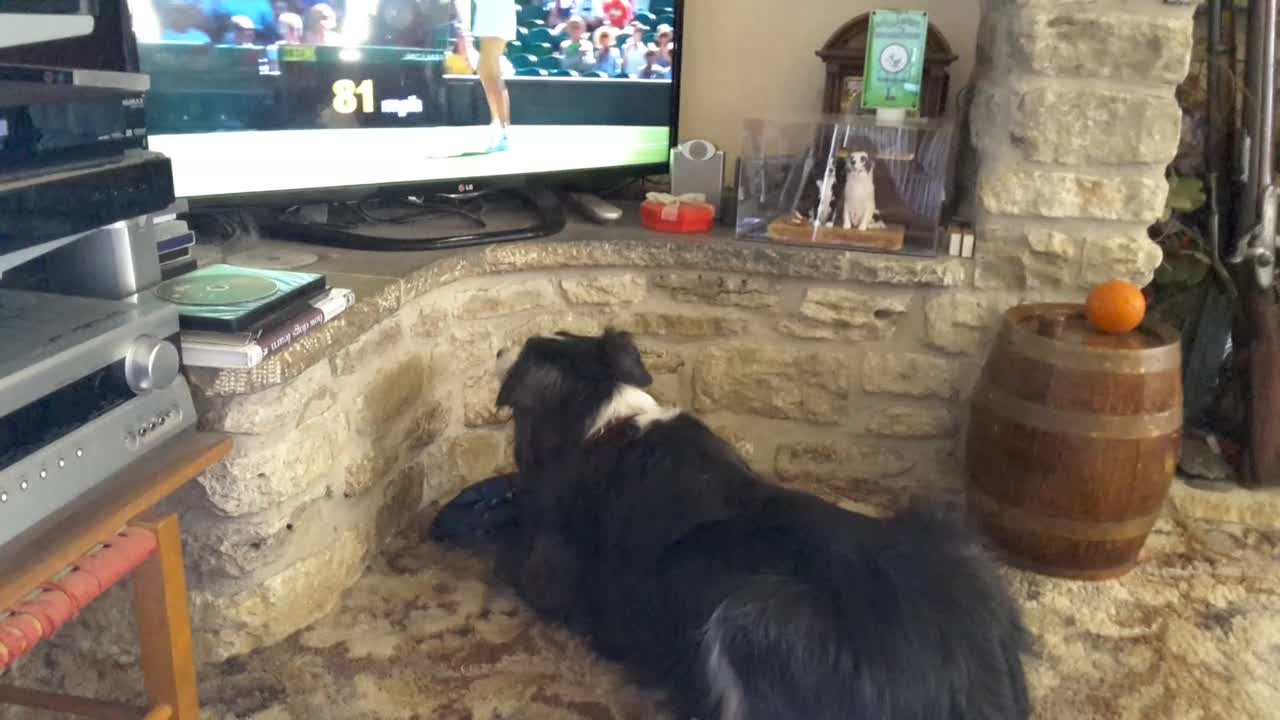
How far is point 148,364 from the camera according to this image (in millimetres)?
1143

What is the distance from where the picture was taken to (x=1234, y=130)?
2.22 meters

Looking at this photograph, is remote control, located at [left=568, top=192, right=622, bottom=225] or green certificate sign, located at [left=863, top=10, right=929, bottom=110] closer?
green certificate sign, located at [left=863, top=10, right=929, bottom=110]

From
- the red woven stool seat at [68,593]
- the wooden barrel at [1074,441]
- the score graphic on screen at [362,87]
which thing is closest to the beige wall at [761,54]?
the score graphic on screen at [362,87]

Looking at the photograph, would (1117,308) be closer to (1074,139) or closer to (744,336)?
(1074,139)

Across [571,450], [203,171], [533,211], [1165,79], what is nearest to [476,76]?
[533,211]

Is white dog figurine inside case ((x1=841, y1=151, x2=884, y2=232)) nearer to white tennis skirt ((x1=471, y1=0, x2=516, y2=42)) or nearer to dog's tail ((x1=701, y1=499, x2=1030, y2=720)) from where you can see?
white tennis skirt ((x1=471, y1=0, x2=516, y2=42))

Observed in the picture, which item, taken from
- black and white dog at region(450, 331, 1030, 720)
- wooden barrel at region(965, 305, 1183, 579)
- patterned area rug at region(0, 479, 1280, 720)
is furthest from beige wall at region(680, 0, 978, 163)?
patterned area rug at region(0, 479, 1280, 720)

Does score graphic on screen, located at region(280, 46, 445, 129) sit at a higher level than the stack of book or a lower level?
higher

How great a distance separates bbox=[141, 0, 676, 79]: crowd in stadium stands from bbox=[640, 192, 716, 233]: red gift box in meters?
0.29

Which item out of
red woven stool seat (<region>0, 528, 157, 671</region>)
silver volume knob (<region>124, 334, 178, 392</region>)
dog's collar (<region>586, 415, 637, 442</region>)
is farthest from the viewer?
dog's collar (<region>586, 415, 637, 442</region>)

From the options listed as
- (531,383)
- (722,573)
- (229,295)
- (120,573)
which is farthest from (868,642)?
(229,295)

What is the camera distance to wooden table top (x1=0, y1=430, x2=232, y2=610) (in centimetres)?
98

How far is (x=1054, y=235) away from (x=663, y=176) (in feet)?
3.12

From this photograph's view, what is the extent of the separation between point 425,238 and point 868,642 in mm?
1181
